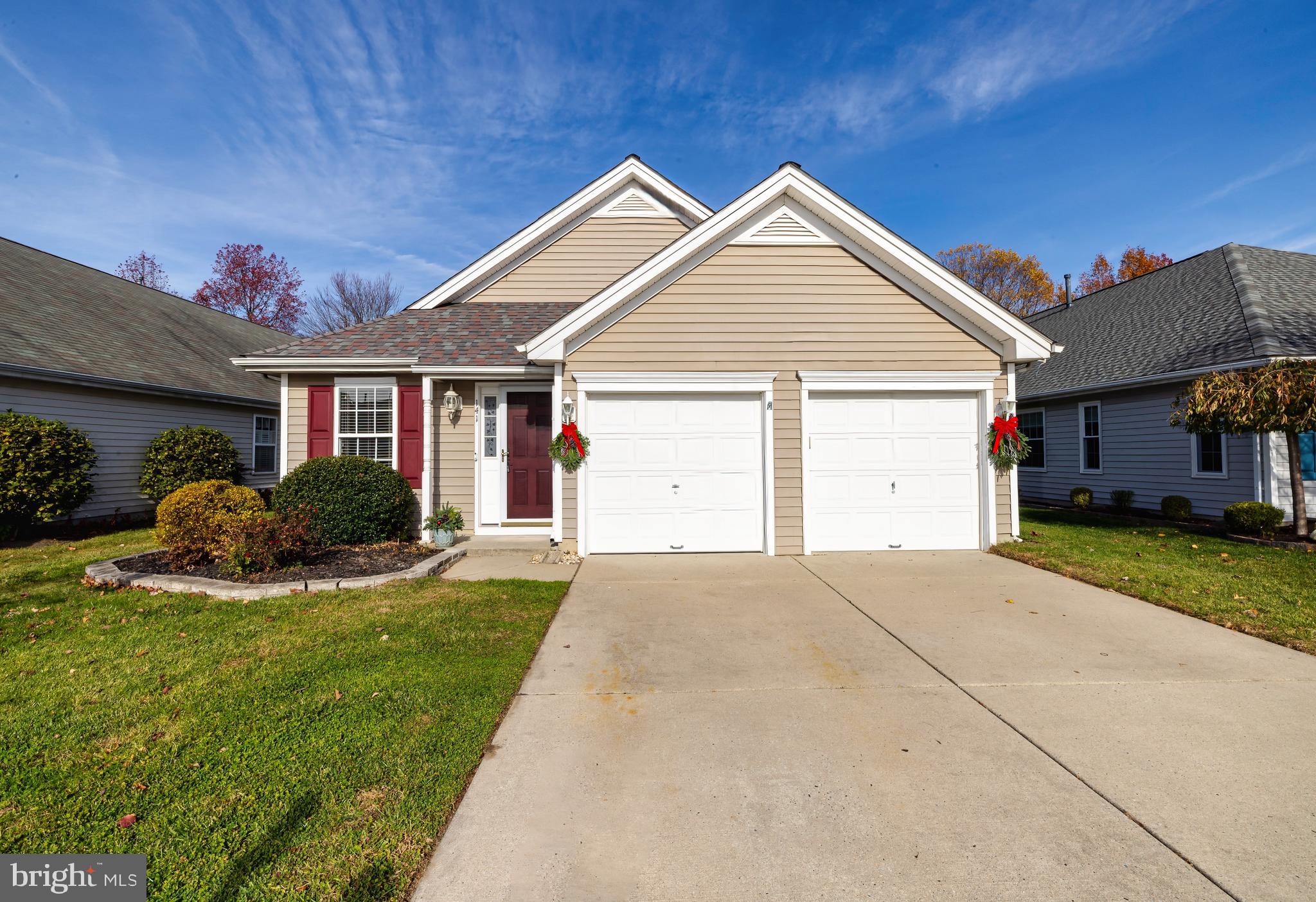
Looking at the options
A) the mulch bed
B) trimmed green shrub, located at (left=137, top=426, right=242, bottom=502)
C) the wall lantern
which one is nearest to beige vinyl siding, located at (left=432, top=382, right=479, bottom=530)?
the wall lantern

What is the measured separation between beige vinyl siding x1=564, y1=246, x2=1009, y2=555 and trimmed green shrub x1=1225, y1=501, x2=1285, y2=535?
5.03 metres

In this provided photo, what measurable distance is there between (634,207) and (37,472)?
11026 mm

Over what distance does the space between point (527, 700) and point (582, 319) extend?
537 cm

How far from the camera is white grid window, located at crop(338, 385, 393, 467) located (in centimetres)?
927

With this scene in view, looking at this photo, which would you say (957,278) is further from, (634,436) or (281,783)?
(281,783)

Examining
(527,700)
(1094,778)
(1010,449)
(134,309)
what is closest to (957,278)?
(1010,449)

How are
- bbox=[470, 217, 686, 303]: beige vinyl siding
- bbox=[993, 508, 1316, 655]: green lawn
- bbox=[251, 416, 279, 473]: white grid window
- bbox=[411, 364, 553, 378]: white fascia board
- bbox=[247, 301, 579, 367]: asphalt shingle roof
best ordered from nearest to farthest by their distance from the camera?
bbox=[993, 508, 1316, 655]: green lawn → bbox=[411, 364, 553, 378]: white fascia board → bbox=[247, 301, 579, 367]: asphalt shingle roof → bbox=[470, 217, 686, 303]: beige vinyl siding → bbox=[251, 416, 279, 473]: white grid window

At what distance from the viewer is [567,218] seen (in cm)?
1148

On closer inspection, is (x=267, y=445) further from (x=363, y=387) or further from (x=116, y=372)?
(x=363, y=387)

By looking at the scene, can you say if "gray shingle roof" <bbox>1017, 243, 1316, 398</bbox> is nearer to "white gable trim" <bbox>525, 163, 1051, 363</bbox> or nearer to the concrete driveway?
"white gable trim" <bbox>525, 163, 1051, 363</bbox>

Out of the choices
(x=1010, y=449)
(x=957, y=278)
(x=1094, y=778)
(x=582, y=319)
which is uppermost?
(x=957, y=278)

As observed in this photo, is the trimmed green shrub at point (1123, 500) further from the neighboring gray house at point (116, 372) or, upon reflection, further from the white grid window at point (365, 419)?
the neighboring gray house at point (116, 372)

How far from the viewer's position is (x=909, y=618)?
5305 mm

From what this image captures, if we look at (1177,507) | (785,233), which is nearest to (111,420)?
(785,233)
